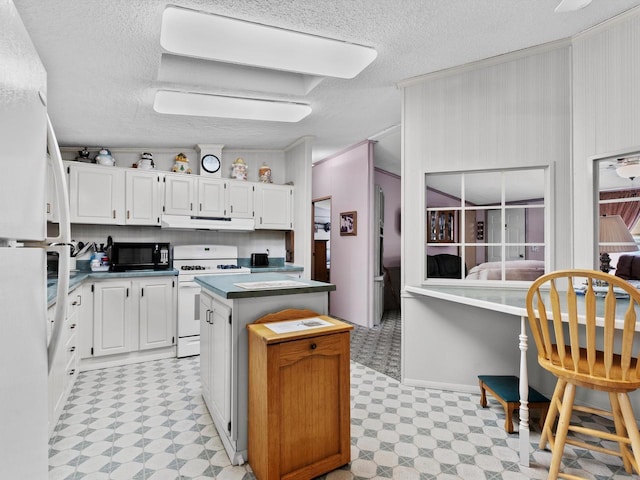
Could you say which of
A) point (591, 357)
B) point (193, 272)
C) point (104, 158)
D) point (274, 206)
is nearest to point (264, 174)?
point (274, 206)

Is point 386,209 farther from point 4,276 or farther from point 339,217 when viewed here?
point 4,276

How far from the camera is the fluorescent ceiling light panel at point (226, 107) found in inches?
112

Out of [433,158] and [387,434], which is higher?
[433,158]

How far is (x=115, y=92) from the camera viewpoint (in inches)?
105

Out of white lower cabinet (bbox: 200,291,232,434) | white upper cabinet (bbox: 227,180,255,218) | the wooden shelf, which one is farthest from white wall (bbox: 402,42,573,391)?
white upper cabinet (bbox: 227,180,255,218)

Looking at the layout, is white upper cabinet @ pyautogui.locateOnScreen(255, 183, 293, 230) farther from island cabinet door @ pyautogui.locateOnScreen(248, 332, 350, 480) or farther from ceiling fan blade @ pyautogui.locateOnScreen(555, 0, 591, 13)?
ceiling fan blade @ pyautogui.locateOnScreen(555, 0, 591, 13)

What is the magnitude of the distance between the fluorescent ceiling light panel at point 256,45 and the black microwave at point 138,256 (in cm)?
218

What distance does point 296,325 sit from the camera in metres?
1.80

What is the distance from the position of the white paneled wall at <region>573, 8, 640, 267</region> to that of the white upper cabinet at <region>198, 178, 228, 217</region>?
352 centimetres

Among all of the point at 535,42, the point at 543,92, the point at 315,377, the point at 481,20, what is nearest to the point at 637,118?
the point at 543,92

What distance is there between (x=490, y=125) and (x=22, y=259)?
292 cm

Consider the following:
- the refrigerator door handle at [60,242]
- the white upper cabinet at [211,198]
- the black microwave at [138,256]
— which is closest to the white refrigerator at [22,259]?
the refrigerator door handle at [60,242]

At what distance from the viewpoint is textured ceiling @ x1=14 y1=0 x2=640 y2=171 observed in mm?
1858

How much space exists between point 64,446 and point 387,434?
1939 millimetres
